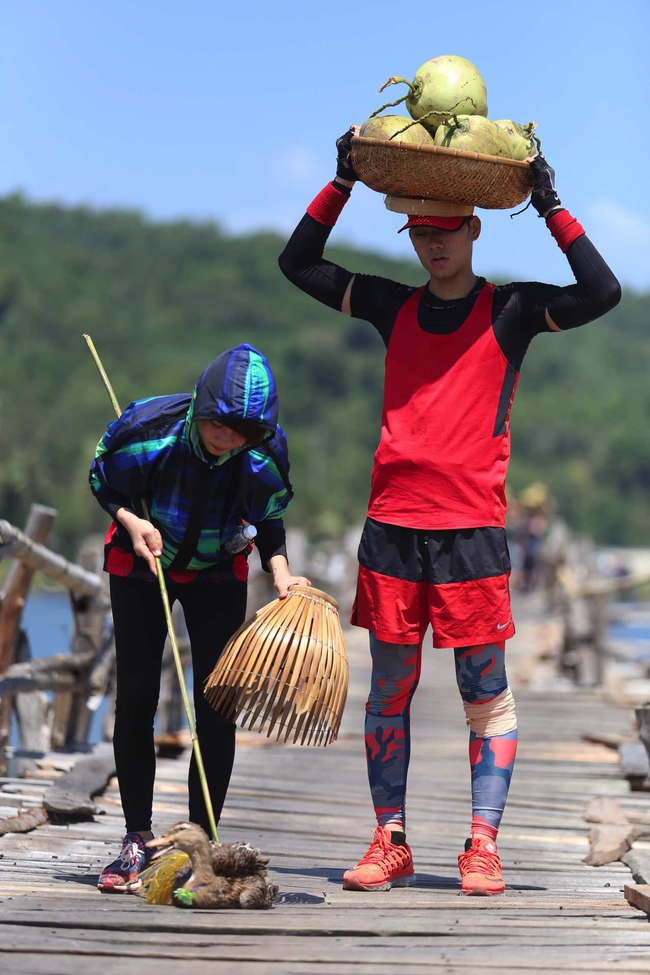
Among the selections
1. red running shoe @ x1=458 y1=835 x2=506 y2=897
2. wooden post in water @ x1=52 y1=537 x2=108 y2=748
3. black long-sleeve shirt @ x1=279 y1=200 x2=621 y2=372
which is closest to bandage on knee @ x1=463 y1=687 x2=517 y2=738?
red running shoe @ x1=458 y1=835 x2=506 y2=897

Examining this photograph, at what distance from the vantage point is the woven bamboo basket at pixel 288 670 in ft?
11.8

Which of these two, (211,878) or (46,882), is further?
(46,882)

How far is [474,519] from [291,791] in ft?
8.43

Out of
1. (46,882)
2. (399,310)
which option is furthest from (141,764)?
(399,310)

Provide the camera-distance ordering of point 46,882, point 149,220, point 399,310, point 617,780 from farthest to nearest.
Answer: point 149,220
point 617,780
point 399,310
point 46,882

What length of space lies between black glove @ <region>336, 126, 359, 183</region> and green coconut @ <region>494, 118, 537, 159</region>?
40 centimetres

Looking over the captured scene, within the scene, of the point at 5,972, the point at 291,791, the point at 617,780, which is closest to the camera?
the point at 5,972

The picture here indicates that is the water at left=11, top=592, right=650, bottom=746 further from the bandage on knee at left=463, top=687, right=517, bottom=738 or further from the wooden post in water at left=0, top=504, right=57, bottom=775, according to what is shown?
the bandage on knee at left=463, top=687, right=517, bottom=738

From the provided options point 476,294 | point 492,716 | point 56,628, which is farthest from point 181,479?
point 56,628

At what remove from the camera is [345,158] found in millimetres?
3930

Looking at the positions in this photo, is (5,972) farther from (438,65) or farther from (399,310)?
(438,65)

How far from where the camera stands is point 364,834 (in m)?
5.04

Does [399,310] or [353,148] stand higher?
[353,148]

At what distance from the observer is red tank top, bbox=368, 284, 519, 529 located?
3.85m
